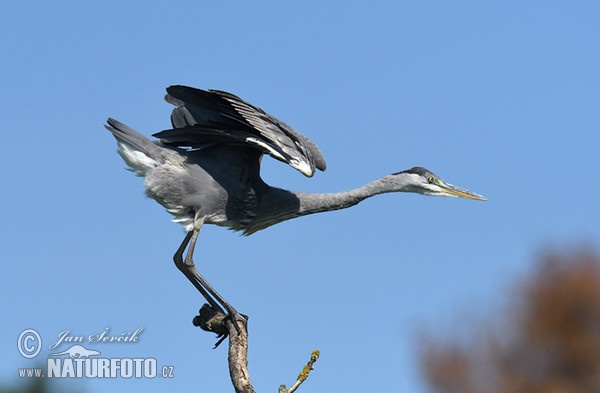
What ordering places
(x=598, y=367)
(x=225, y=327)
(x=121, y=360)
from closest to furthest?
(x=121, y=360)
(x=225, y=327)
(x=598, y=367)

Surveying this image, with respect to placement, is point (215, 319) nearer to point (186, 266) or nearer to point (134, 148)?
point (186, 266)

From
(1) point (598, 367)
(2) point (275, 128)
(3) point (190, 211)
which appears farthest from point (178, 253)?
(1) point (598, 367)

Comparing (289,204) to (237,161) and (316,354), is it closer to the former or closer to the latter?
(237,161)

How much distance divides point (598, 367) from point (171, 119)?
10244mm

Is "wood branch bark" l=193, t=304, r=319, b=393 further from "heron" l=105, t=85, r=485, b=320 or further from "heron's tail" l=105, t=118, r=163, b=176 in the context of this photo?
"heron's tail" l=105, t=118, r=163, b=176

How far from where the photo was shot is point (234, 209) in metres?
8.47

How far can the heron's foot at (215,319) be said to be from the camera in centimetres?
770

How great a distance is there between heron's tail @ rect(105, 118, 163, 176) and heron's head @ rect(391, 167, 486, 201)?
2.34 m

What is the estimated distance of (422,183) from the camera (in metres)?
9.09

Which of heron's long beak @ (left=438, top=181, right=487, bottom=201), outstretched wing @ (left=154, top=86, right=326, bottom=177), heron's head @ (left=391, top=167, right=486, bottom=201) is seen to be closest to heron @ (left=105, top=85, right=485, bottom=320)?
outstretched wing @ (left=154, top=86, right=326, bottom=177)

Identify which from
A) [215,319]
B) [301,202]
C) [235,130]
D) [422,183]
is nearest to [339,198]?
[301,202]

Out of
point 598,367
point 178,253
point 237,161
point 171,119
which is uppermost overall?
point 171,119

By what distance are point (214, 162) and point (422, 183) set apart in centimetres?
203

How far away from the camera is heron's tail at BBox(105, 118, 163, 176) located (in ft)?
26.5
